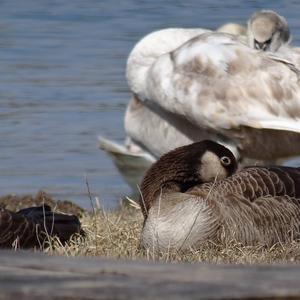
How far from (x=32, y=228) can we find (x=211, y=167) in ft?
3.45

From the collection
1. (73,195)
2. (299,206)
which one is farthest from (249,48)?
(299,206)

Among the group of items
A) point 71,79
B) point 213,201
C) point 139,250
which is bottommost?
point 71,79

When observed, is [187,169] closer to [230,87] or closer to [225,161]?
[225,161]

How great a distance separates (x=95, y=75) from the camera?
1584 cm

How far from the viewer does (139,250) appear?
6465 mm

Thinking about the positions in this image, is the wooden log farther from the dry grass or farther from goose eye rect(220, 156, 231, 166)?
goose eye rect(220, 156, 231, 166)

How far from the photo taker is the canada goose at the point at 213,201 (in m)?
6.57

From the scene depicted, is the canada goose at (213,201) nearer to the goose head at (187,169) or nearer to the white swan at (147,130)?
the goose head at (187,169)

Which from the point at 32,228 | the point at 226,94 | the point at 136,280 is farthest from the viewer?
the point at 226,94

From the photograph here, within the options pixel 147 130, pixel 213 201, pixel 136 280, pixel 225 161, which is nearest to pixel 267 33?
pixel 147 130

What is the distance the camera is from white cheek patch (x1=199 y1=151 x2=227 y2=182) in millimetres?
7137

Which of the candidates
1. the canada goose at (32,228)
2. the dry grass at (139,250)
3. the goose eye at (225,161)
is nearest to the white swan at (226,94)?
the goose eye at (225,161)

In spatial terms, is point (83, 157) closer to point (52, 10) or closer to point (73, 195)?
point (73, 195)

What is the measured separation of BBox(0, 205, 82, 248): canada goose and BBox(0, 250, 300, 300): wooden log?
246cm
